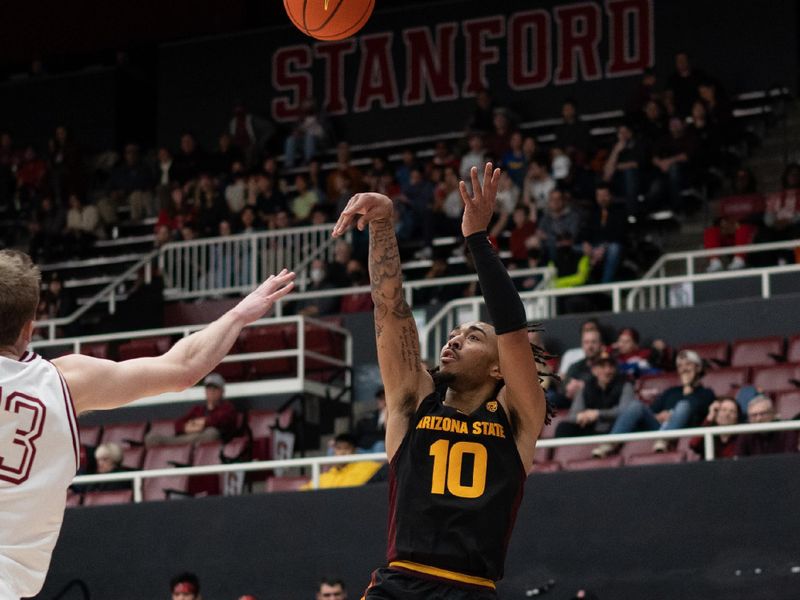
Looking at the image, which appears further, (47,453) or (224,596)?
(224,596)

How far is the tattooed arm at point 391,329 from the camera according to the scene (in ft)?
16.9

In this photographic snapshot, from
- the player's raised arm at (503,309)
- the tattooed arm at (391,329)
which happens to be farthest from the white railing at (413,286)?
the player's raised arm at (503,309)

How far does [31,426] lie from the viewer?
3568 mm

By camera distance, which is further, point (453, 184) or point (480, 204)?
point (453, 184)

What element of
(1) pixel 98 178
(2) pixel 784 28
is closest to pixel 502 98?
(2) pixel 784 28

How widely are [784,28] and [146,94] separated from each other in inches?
389

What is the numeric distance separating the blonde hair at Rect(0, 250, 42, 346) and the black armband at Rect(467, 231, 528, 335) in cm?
176

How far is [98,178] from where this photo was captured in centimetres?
2145

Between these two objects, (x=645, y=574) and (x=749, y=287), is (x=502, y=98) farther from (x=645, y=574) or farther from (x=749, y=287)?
(x=645, y=574)

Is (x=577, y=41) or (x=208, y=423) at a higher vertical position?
(x=577, y=41)

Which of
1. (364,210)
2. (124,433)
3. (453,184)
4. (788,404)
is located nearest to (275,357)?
(124,433)

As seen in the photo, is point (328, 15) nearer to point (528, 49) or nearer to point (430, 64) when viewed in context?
point (528, 49)

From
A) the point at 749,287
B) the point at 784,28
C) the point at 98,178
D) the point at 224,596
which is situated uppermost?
the point at 784,28

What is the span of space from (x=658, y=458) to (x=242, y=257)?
728 centimetres
